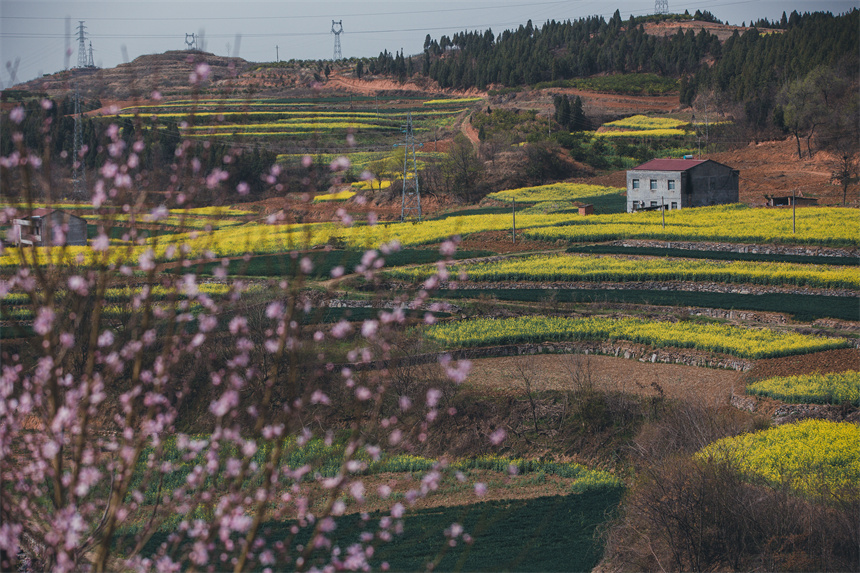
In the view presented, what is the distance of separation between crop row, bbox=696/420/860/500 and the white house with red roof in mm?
34310

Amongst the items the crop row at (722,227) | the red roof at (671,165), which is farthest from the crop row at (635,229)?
the red roof at (671,165)

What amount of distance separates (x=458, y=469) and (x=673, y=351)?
30.9 ft

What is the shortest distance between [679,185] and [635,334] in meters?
26.5

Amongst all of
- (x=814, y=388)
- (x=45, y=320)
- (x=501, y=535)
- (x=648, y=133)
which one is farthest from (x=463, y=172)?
(x=45, y=320)

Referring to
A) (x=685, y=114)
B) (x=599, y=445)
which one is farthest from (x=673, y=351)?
(x=685, y=114)

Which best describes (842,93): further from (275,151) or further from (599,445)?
(599,445)

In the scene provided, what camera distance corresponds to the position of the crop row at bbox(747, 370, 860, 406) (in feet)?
71.2

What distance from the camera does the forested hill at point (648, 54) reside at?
85.9 metres

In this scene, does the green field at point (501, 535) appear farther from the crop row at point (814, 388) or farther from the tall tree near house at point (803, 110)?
the tall tree near house at point (803, 110)

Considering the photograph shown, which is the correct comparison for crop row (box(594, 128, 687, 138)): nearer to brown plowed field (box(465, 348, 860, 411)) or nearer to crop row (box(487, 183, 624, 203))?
crop row (box(487, 183, 624, 203))

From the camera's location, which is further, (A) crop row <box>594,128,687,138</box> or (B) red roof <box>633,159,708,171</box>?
(A) crop row <box>594,128,687,138</box>

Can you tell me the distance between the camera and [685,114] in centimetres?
9306

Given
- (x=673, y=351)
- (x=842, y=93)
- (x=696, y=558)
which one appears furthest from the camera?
(x=842, y=93)

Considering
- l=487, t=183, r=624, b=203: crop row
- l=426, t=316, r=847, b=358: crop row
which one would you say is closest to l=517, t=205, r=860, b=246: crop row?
l=487, t=183, r=624, b=203: crop row
